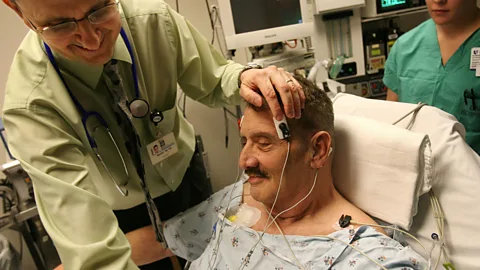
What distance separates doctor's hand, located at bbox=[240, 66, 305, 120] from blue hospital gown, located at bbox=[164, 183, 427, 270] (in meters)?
0.45

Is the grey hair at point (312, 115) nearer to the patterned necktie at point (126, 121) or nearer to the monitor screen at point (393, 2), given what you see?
the patterned necktie at point (126, 121)

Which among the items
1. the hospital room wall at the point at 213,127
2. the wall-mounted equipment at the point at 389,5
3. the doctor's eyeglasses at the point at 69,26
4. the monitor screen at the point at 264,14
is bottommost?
the hospital room wall at the point at 213,127

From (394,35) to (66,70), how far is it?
2290mm

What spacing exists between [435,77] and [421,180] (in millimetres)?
867

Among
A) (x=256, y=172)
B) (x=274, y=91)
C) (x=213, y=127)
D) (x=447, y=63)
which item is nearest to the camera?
(x=274, y=91)

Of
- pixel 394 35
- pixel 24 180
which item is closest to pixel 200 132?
pixel 24 180

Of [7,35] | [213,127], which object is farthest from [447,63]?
[7,35]

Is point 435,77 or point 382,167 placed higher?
point 435,77

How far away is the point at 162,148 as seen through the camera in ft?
4.77

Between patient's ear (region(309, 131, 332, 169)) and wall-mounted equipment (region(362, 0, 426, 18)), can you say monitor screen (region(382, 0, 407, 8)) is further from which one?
patient's ear (region(309, 131, 332, 169))

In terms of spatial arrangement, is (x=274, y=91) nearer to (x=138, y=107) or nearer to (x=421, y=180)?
(x=138, y=107)

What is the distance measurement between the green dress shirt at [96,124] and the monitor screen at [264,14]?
76cm

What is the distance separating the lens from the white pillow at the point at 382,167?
1.21 meters

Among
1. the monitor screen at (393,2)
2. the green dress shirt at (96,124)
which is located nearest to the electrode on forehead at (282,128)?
the green dress shirt at (96,124)
